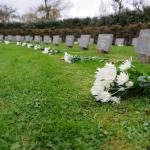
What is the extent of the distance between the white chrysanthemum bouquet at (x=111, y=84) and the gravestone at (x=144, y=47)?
19.1 feet

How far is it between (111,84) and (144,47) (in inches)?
249

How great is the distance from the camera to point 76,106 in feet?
16.9

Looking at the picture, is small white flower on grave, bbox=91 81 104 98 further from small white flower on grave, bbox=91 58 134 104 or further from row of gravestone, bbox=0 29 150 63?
row of gravestone, bbox=0 29 150 63

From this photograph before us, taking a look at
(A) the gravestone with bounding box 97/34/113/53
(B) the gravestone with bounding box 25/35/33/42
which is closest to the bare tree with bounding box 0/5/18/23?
(B) the gravestone with bounding box 25/35/33/42

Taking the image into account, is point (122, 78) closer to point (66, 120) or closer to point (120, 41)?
point (66, 120)

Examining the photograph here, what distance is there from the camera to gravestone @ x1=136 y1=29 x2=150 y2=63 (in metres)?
11.2

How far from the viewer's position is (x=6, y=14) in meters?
70.4

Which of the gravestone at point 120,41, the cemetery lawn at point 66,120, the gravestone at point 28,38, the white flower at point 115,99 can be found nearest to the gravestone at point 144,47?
the cemetery lawn at point 66,120

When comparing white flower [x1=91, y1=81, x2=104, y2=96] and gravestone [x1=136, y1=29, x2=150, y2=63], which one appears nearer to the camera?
white flower [x1=91, y1=81, x2=104, y2=96]

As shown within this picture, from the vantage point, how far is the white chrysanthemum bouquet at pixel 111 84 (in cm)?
533

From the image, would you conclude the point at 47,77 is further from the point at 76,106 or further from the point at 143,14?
the point at 143,14

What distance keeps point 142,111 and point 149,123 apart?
591 mm

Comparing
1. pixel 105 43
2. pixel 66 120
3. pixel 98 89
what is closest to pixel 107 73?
pixel 98 89

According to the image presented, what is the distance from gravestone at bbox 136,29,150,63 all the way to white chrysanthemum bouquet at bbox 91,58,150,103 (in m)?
5.81
